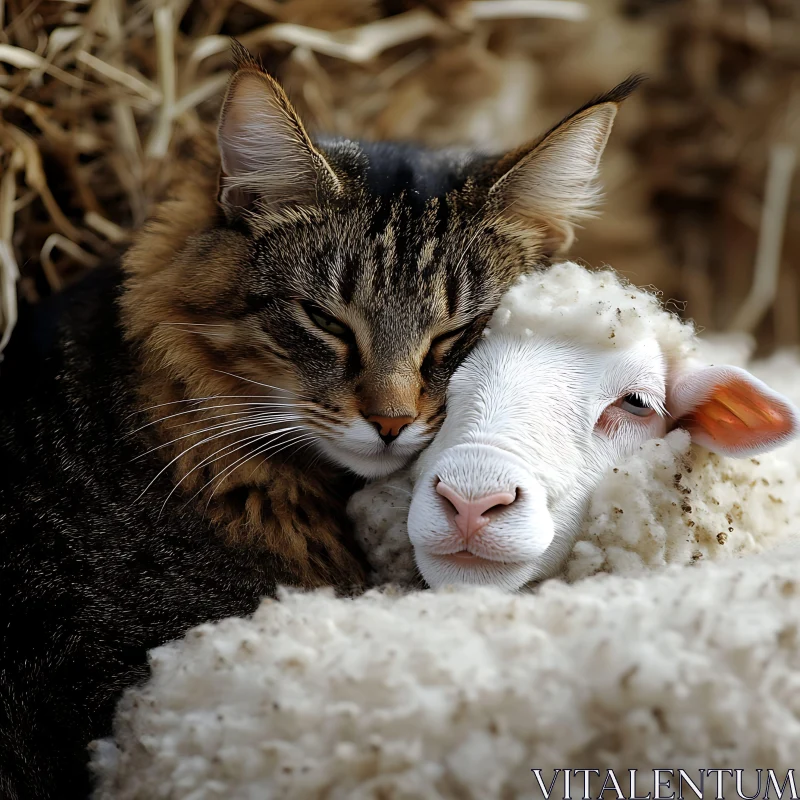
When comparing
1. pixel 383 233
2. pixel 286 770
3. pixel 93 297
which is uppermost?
pixel 383 233

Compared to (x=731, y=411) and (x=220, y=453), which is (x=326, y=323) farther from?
(x=731, y=411)

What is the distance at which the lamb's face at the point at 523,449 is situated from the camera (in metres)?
1.22

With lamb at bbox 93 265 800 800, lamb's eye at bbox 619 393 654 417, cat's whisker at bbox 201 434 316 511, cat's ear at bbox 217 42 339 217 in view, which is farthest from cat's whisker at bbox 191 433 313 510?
lamb's eye at bbox 619 393 654 417

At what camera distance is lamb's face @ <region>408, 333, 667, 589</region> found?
1.22m

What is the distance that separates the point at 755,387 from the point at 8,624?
1147 millimetres

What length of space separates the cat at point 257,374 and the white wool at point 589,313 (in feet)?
0.27

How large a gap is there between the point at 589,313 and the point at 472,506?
1.27 ft

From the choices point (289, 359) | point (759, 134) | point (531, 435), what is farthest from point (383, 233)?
point (759, 134)

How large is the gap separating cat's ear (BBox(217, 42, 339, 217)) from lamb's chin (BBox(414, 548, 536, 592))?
25.9 inches

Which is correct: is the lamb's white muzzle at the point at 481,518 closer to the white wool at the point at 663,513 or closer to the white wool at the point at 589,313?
the white wool at the point at 663,513

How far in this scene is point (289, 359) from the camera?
151 centimetres

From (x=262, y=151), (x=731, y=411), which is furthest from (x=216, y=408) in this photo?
(x=731, y=411)

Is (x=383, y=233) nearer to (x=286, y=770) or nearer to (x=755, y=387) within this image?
(x=755, y=387)

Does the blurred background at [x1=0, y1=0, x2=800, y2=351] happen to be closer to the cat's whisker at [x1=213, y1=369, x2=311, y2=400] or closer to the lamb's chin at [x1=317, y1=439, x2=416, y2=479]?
→ the cat's whisker at [x1=213, y1=369, x2=311, y2=400]
